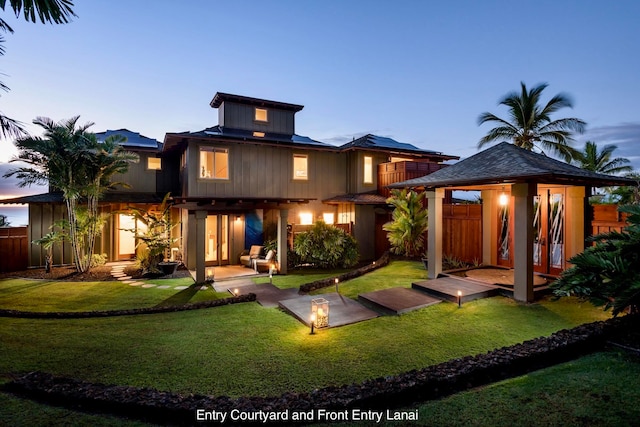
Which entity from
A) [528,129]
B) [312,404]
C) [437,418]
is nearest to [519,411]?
[437,418]

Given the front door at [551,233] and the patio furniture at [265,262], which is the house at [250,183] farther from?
the front door at [551,233]

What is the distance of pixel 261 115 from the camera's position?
1608 centimetres

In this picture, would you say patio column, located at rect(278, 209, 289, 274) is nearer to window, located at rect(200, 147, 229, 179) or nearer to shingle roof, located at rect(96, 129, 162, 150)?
window, located at rect(200, 147, 229, 179)

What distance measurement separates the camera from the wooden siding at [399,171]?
14.9m

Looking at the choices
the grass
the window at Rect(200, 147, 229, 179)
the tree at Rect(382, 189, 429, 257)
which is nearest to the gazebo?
the tree at Rect(382, 189, 429, 257)

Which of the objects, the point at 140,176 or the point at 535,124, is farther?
the point at 535,124

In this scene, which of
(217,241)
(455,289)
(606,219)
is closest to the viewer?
(455,289)

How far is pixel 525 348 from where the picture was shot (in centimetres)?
438

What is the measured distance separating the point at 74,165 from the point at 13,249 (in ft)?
15.3

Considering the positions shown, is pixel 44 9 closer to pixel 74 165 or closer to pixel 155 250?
pixel 74 165

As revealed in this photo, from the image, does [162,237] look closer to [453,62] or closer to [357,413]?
[357,413]

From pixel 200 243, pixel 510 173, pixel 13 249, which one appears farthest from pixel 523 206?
pixel 13 249

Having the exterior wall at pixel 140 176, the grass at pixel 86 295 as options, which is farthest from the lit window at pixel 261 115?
the grass at pixel 86 295

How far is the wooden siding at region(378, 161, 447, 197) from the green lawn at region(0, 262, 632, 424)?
27.1 feet
